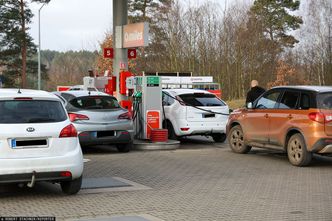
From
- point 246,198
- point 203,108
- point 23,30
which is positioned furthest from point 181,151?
point 23,30

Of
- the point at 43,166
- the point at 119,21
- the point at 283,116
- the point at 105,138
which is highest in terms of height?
the point at 119,21

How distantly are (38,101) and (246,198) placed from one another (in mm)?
3454

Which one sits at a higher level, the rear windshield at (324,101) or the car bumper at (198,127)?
the rear windshield at (324,101)

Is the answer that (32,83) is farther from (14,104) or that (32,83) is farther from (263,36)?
(14,104)

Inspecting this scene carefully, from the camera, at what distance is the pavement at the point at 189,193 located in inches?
280

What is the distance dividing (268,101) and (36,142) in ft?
21.8

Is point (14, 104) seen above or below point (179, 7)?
below

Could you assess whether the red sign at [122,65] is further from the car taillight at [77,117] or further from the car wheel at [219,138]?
the car taillight at [77,117]

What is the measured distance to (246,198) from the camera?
8156mm

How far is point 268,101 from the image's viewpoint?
41.7 ft

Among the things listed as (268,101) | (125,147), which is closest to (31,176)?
(125,147)

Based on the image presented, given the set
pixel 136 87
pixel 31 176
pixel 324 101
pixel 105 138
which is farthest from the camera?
pixel 136 87

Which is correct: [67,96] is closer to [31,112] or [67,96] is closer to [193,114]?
[193,114]

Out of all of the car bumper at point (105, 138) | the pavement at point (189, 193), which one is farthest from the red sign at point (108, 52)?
the pavement at point (189, 193)
